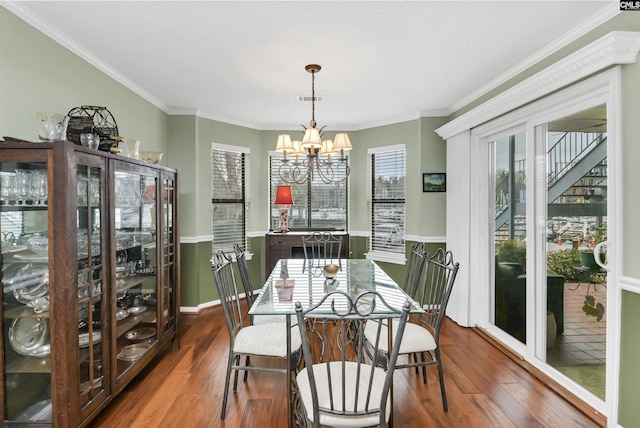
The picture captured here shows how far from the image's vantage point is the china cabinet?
184 cm

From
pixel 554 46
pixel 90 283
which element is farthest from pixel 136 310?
pixel 554 46

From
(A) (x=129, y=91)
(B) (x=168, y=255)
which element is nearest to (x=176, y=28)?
(A) (x=129, y=91)

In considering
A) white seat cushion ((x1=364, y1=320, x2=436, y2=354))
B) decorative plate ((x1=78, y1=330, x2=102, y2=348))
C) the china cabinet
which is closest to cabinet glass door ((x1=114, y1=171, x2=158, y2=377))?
the china cabinet

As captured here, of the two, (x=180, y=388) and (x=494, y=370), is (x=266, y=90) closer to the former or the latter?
(x=180, y=388)

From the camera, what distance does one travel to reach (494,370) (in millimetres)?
2922

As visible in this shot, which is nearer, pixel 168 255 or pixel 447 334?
pixel 168 255

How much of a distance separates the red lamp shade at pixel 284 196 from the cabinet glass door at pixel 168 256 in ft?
5.80

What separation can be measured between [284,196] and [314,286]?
8.19ft

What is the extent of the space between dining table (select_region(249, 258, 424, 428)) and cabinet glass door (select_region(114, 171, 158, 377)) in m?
1.03

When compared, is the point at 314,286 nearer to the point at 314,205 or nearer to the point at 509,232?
the point at 509,232

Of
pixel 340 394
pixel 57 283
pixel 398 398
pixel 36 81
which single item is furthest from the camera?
pixel 398 398

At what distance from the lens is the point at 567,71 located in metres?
2.34

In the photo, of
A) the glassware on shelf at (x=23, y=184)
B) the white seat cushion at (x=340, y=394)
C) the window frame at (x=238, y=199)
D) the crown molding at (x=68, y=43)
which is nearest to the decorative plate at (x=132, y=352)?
the glassware on shelf at (x=23, y=184)

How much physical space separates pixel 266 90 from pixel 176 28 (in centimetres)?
135
